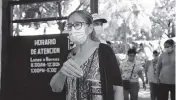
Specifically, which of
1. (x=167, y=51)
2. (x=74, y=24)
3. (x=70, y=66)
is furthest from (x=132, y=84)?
(x=74, y=24)

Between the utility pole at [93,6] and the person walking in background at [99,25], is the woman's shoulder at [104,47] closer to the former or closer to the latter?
the person walking in background at [99,25]

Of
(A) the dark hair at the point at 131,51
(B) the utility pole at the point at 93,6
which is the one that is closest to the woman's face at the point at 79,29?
(B) the utility pole at the point at 93,6

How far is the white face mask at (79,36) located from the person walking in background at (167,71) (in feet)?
2.24

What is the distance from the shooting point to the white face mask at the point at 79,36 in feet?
7.88

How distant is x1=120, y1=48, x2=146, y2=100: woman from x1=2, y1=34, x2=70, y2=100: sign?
0.60 metres

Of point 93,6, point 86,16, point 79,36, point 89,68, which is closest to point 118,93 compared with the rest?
point 89,68

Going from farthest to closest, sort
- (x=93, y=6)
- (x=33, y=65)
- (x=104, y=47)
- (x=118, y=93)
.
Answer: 1. (x=33, y=65)
2. (x=93, y=6)
3. (x=104, y=47)
4. (x=118, y=93)

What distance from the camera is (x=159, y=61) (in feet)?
8.23

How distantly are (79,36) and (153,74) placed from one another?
2.36ft

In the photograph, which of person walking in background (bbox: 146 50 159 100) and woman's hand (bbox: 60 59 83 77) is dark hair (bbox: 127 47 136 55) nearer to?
person walking in background (bbox: 146 50 159 100)

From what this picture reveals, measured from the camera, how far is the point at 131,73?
2.55m

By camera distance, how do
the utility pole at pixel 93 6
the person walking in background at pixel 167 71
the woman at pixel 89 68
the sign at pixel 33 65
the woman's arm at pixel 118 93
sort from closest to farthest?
the woman's arm at pixel 118 93 < the woman at pixel 89 68 < the person walking in background at pixel 167 71 < the utility pole at pixel 93 6 < the sign at pixel 33 65

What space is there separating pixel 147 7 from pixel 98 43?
22.2 inches

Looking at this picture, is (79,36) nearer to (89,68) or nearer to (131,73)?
(89,68)
